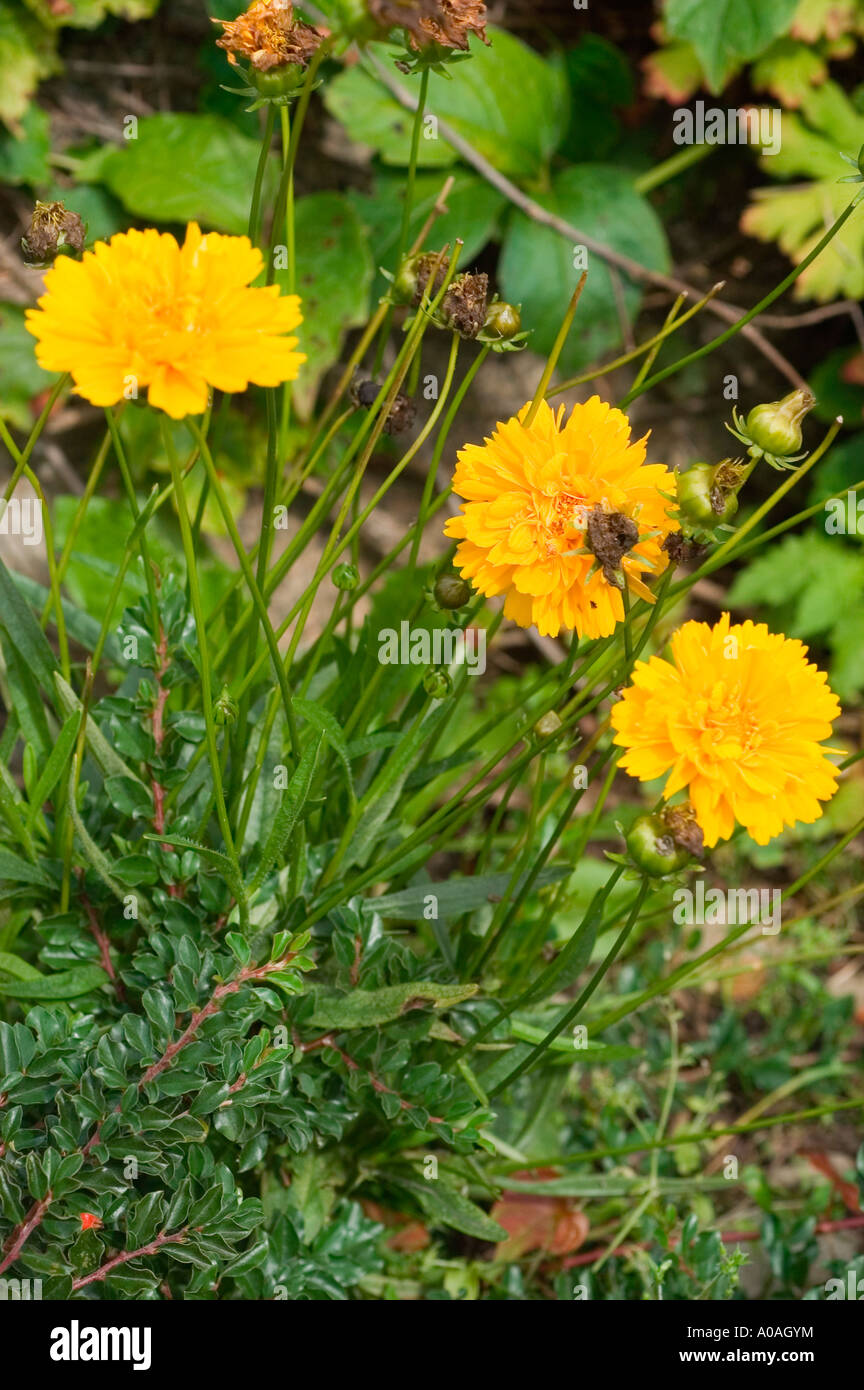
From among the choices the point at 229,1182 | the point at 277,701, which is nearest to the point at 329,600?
the point at 277,701

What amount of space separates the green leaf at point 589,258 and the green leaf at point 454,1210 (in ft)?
2.98

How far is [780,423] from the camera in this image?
63cm

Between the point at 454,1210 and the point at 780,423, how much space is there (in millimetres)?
564

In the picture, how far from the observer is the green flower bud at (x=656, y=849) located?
2.10 feet

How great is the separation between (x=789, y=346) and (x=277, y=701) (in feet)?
3.97

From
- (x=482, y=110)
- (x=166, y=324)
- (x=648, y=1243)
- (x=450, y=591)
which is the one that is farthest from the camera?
(x=482, y=110)

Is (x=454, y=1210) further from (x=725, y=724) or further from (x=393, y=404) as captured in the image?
(x=393, y=404)

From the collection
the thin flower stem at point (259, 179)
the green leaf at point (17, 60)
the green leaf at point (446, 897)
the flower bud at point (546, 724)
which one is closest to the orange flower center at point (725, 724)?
the flower bud at point (546, 724)

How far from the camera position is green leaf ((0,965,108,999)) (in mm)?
760

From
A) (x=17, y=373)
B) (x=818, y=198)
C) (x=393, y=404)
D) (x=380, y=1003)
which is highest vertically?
(x=818, y=198)

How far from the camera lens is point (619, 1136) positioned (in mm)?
1066

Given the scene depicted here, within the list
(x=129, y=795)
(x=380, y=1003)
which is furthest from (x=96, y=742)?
(x=380, y=1003)

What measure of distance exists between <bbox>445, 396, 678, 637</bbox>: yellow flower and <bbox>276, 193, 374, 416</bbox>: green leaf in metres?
Result: 0.67
